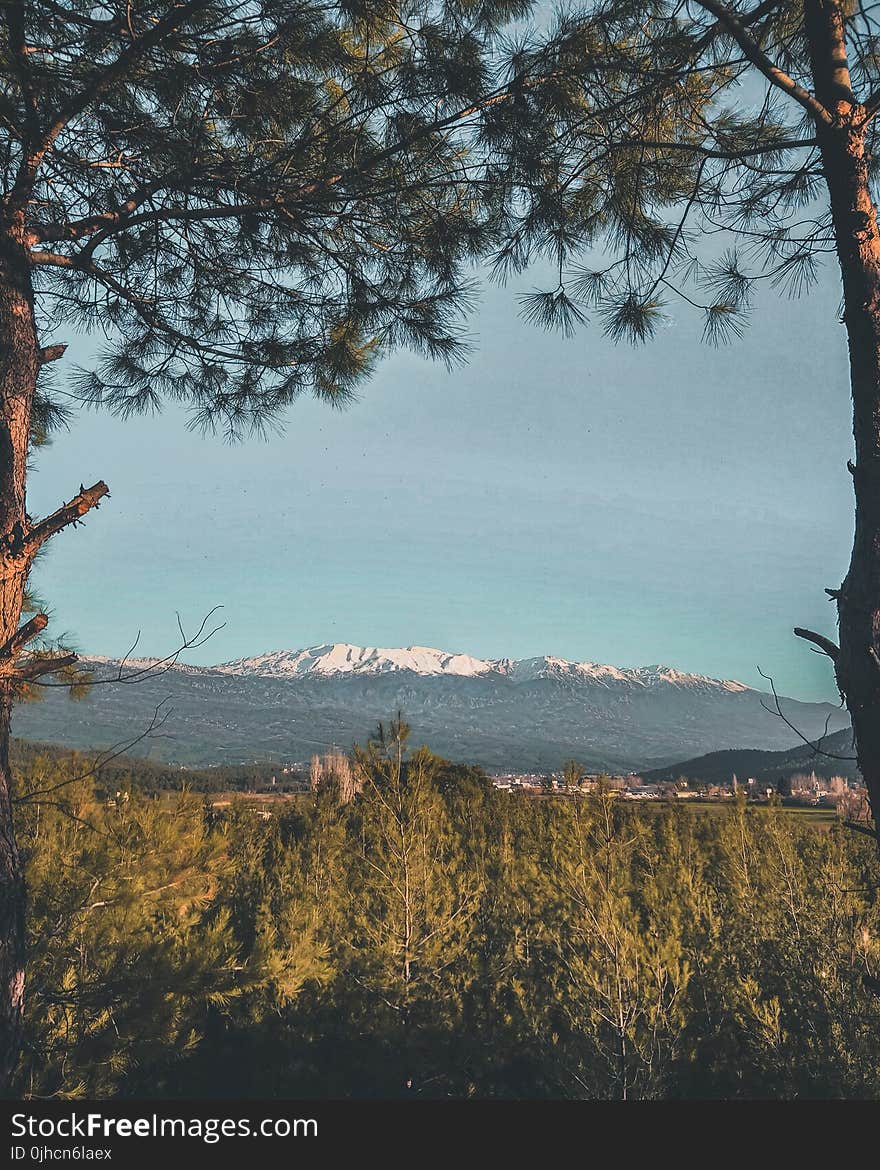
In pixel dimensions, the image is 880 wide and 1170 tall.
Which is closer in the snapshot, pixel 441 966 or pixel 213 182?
pixel 213 182

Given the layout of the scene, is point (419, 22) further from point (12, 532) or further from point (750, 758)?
point (750, 758)

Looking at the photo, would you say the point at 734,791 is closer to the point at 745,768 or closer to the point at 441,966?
the point at 441,966

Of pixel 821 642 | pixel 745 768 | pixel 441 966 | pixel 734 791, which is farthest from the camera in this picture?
pixel 745 768

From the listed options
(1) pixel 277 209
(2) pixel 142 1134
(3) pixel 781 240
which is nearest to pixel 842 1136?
(2) pixel 142 1134

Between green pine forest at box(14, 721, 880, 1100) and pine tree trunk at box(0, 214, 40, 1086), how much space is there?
→ 646 centimetres

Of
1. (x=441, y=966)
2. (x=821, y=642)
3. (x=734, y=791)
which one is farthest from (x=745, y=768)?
(x=821, y=642)

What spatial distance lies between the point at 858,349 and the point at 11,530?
121 inches

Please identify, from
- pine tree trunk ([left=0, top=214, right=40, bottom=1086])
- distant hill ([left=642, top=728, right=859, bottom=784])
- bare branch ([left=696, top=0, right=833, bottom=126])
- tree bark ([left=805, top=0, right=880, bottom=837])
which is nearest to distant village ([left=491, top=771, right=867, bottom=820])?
tree bark ([left=805, top=0, right=880, bottom=837])

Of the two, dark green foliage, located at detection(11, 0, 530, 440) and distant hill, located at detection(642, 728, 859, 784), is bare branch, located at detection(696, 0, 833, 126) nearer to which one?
dark green foliage, located at detection(11, 0, 530, 440)

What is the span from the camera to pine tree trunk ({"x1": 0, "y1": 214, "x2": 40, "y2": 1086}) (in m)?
2.18

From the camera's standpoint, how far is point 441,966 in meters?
11.6

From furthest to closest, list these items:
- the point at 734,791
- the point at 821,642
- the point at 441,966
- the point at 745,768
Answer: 1. the point at 745,768
2. the point at 734,791
3. the point at 441,966
4. the point at 821,642

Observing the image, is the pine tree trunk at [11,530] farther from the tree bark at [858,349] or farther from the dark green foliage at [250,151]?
the tree bark at [858,349]

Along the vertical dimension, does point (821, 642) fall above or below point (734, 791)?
above
